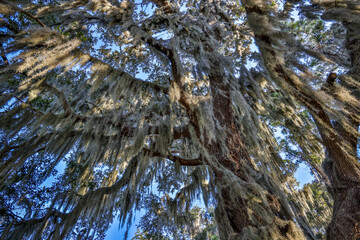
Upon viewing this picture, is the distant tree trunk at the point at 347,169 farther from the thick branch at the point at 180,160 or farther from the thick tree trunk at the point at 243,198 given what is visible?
the thick branch at the point at 180,160

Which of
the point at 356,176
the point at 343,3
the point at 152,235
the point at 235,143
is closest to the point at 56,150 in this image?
the point at 235,143

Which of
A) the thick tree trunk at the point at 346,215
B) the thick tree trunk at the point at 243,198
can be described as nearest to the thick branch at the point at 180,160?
the thick tree trunk at the point at 243,198

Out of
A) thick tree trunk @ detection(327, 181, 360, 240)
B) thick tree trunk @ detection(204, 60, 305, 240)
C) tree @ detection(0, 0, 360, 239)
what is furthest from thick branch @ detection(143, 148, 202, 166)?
thick tree trunk @ detection(327, 181, 360, 240)

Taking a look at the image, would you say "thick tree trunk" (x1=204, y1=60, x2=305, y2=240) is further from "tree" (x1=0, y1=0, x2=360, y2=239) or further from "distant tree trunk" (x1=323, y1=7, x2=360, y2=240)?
"distant tree trunk" (x1=323, y1=7, x2=360, y2=240)

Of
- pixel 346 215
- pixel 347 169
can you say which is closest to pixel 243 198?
pixel 346 215

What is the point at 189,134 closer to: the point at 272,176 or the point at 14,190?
the point at 272,176

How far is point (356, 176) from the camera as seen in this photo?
7.17 ft

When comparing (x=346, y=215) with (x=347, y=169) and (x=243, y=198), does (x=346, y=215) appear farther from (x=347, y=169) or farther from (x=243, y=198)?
(x=243, y=198)

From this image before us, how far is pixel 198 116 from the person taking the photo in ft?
9.00

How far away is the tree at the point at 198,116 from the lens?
213cm

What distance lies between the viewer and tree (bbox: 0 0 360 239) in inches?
84.0

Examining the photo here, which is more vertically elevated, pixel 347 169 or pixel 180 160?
pixel 180 160

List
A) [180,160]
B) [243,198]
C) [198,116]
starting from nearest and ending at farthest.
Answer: [243,198], [198,116], [180,160]

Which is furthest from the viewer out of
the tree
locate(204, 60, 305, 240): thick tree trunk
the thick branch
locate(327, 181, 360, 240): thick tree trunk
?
the thick branch
